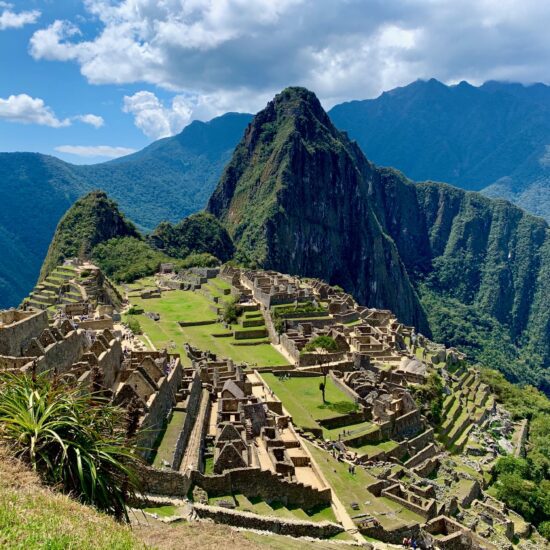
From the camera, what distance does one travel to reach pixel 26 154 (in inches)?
6806

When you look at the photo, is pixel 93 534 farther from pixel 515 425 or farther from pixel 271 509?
pixel 515 425

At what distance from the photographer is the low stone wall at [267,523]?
15820 millimetres

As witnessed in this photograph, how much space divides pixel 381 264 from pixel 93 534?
605 feet

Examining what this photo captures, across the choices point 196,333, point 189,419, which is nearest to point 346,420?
point 189,419

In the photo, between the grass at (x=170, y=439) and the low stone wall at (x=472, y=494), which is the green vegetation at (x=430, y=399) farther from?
the grass at (x=170, y=439)

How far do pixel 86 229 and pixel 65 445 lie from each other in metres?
95.5

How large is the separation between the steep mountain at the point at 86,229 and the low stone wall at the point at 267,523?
267 feet

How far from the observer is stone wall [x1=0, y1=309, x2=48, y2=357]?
66.4ft

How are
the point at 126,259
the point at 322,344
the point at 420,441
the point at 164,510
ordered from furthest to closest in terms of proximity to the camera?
the point at 126,259
the point at 322,344
the point at 420,441
the point at 164,510

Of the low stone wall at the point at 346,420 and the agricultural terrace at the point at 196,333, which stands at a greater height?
the agricultural terrace at the point at 196,333

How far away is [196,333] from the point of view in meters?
47.7

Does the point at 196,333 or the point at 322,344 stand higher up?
the point at 196,333

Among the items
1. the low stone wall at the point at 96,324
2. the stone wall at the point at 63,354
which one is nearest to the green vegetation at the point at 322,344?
the low stone wall at the point at 96,324

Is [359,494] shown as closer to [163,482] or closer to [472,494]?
[163,482]
